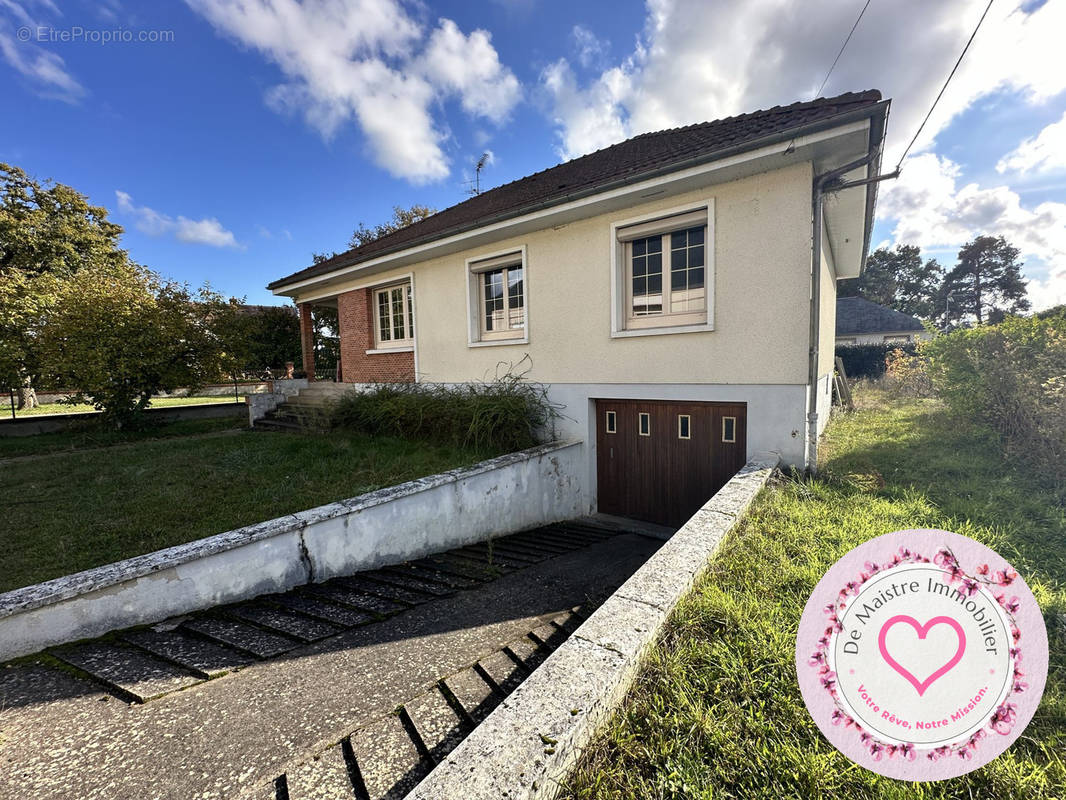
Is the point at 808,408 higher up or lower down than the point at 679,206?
lower down

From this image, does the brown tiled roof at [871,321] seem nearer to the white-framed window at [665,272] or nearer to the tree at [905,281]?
the tree at [905,281]

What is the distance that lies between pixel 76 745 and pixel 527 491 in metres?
4.75

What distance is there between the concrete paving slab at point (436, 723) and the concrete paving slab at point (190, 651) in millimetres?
1279

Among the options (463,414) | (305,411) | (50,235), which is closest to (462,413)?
(463,414)

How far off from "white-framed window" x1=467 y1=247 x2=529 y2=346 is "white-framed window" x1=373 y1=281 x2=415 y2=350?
1.82m

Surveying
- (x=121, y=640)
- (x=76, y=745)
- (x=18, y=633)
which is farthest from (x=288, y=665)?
(x=18, y=633)

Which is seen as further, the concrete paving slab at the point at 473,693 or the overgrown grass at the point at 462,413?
the overgrown grass at the point at 462,413

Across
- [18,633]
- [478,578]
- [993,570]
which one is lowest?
[478,578]

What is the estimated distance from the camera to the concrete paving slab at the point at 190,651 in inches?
107

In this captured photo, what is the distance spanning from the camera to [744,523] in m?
3.52

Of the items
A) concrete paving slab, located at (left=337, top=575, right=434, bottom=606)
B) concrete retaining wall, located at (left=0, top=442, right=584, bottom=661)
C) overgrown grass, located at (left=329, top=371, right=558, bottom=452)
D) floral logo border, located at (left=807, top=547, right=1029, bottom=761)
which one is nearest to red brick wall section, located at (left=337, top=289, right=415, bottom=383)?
overgrown grass, located at (left=329, top=371, right=558, bottom=452)

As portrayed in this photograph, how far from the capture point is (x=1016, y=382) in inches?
241

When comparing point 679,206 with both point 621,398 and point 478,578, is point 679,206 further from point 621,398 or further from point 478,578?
point 478,578

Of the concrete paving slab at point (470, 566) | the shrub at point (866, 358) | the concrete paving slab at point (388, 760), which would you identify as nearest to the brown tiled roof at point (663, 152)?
the concrete paving slab at point (470, 566)
